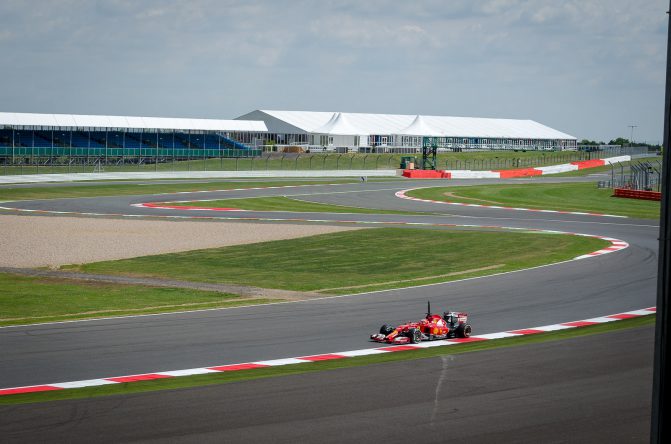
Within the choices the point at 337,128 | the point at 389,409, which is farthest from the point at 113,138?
the point at 389,409

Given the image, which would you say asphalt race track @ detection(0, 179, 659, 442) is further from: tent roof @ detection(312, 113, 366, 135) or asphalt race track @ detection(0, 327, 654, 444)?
tent roof @ detection(312, 113, 366, 135)

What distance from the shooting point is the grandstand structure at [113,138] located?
268ft

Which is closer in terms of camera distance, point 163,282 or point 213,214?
point 163,282

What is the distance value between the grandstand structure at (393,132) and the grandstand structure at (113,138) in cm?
331

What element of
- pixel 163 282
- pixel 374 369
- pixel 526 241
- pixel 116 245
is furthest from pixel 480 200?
pixel 374 369

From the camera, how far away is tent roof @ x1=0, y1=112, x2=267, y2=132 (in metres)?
86.0

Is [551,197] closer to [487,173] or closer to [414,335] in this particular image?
[487,173]

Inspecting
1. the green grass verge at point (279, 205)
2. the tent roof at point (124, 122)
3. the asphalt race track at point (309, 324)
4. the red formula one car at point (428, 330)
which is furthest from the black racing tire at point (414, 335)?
the tent roof at point (124, 122)

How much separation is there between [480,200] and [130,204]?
19591 millimetres

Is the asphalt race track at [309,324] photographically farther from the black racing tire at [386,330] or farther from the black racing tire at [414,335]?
the black racing tire at [414,335]

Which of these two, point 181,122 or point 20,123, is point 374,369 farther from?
point 181,122

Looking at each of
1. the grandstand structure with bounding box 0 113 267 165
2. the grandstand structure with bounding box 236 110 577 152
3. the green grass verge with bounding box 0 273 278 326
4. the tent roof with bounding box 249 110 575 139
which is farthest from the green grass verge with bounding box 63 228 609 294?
the tent roof with bounding box 249 110 575 139

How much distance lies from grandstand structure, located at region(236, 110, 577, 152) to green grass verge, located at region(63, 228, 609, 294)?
237 ft

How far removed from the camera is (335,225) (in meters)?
36.8
